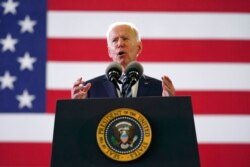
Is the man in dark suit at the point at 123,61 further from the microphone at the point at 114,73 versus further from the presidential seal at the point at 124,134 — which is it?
the presidential seal at the point at 124,134

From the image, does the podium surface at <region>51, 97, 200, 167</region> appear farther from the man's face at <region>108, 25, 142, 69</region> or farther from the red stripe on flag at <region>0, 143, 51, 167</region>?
the red stripe on flag at <region>0, 143, 51, 167</region>

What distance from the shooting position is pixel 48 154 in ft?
9.61

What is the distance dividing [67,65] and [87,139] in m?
1.94

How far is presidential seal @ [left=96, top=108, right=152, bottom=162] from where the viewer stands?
1.10m

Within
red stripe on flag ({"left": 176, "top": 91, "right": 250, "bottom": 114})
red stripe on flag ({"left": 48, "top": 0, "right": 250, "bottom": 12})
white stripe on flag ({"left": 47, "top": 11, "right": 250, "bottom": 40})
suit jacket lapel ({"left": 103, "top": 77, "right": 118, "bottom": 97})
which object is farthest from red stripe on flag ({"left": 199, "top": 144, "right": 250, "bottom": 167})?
suit jacket lapel ({"left": 103, "top": 77, "right": 118, "bottom": 97})

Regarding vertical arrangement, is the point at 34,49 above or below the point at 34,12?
below

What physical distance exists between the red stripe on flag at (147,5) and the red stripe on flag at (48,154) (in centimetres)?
96

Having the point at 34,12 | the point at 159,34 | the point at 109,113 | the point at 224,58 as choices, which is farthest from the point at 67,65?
the point at 109,113

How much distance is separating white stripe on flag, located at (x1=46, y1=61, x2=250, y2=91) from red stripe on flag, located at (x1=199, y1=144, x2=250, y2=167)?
39cm

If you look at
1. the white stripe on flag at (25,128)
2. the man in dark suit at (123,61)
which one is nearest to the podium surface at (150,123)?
the man in dark suit at (123,61)

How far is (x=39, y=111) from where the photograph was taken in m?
2.96

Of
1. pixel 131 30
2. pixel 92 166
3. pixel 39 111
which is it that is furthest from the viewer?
pixel 39 111

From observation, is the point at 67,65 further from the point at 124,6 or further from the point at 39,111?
the point at 124,6

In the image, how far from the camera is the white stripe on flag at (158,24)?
308cm
